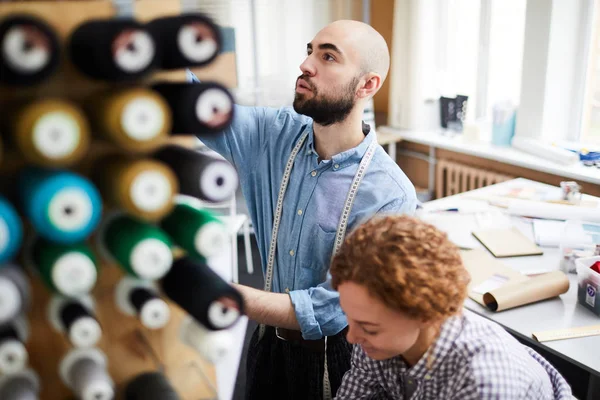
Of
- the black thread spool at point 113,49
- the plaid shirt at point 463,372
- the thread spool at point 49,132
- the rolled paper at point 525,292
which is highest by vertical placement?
the black thread spool at point 113,49

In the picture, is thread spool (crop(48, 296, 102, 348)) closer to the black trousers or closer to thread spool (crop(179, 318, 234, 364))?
thread spool (crop(179, 318, 234, 364))

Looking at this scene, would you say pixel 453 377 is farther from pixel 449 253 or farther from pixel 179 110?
pixel 179 110

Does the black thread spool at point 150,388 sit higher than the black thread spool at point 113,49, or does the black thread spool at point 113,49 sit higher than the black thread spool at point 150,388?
the black thread spool at point 113,49

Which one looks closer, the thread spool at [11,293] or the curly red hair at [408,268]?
the thread spool at [11,293]

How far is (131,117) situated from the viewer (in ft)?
1.35

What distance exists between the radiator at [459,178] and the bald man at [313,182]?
230 centimetres

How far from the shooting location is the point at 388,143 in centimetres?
413

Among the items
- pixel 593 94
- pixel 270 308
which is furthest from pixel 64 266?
pixel 593 94

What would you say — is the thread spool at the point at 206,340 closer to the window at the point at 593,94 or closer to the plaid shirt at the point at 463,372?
the plaid shirt at the point at 463,372

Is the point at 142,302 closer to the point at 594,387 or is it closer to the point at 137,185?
the point at 137,185

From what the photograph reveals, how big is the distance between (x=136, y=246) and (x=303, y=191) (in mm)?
970

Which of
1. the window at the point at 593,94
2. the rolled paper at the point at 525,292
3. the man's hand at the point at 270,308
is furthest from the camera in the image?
the window at the point at 593,94

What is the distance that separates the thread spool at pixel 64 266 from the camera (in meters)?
0.41

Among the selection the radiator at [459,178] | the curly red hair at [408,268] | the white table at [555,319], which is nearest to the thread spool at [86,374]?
the curly red hair at [408,268]
